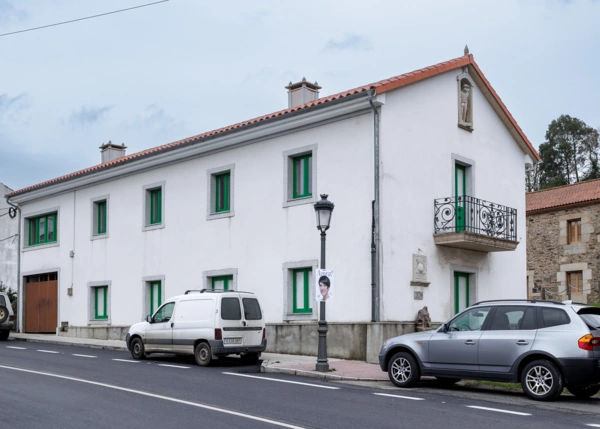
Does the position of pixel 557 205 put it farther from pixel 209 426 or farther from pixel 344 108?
pixel 209 426

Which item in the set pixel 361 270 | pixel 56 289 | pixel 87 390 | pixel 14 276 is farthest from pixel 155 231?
pixel 14 276

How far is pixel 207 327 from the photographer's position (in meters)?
17.2

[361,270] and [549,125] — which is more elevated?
[549,125]

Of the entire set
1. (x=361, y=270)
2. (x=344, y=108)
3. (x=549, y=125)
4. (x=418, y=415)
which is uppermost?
(x=549, y=125)

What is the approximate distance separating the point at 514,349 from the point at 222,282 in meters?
11.7

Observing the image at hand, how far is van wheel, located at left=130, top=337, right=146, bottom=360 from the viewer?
18641mm

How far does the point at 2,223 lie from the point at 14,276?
2970 millimetres

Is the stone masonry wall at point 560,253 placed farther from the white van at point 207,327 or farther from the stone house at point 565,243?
the white van at point 207,327

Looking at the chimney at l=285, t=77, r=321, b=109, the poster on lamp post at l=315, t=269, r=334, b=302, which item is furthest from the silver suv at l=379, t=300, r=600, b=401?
the chimney at l=285, t=77, r=321, b=109

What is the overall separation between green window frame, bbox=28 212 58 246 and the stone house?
20.5m

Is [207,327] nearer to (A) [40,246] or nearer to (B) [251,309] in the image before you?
(B) [251,309]

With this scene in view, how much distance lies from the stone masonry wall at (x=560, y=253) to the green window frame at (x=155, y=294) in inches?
730

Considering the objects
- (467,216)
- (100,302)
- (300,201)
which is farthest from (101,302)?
(467,216)

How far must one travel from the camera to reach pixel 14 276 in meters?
42.5
